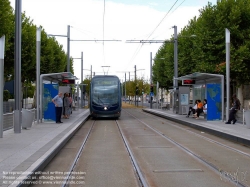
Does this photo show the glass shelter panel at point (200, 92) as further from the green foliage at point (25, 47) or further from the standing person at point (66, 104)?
the green foliage at point (25, 47)

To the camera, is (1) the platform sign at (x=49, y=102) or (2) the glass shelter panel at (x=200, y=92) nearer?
(1) the platform sign at (x=49, y=102)

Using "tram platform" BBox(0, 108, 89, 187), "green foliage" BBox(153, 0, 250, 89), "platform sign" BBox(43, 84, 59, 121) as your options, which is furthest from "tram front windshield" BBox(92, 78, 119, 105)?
"tram platform" BBox(0, 108, 89, 187)

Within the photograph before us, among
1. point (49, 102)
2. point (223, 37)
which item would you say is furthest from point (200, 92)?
point (49, 102)

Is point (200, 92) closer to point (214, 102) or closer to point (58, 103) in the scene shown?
point (214, 102)

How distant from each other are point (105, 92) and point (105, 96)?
0.96 feet

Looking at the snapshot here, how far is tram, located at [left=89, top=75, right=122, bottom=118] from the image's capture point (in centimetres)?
3036

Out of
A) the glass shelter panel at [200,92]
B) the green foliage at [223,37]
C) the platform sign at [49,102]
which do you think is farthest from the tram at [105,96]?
the green foliage at [223,37]

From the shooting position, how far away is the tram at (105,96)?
30.4 m

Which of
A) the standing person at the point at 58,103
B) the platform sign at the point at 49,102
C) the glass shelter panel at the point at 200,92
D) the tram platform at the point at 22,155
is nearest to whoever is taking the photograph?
the tram platform at the point at 22,155

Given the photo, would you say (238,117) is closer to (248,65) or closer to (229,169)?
(248,65)

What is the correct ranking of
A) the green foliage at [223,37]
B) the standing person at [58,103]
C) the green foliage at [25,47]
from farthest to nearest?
the green foliage at [223,37]
the green foliage at [25,47]
the standing person at [58,103]

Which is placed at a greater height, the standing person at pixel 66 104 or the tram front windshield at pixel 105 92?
the tram front windshield at pixel 105 92

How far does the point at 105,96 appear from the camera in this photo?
30.4 meters

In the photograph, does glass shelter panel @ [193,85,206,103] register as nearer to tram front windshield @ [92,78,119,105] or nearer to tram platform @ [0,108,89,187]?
tram front windshield @ [92,78,119,105]
